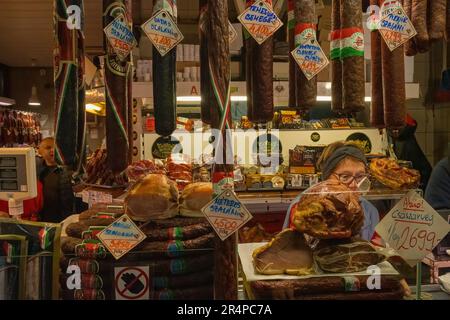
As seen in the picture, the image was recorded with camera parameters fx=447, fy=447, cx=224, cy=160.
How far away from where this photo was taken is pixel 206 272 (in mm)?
1460

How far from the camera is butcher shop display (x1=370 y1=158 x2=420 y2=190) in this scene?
7.57 ft

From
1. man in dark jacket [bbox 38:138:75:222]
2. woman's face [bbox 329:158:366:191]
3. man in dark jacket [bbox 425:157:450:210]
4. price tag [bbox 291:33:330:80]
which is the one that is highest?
price tag [bbox 291:33:330:80]

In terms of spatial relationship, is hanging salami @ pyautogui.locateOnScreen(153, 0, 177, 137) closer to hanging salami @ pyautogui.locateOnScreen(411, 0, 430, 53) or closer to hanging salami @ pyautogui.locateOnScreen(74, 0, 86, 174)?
hanging salami @ pyautogui.locateOnScreen(74, 0, 86, 174)

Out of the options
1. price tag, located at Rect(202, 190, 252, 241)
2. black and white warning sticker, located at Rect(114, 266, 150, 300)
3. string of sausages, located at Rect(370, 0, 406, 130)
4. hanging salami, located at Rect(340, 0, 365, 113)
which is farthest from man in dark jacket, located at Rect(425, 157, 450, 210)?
black and white warning sticker, located at Rect(114, 266, 150, 300)

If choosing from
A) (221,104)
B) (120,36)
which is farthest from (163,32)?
(221,104)

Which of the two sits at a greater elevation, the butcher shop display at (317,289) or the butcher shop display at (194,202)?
the butcher shop display at (194,202)

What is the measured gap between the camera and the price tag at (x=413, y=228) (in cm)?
153

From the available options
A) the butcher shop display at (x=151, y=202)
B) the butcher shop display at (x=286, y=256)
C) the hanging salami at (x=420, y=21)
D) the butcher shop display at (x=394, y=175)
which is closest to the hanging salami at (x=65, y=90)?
the butcher shop display at (x=151, y=202)

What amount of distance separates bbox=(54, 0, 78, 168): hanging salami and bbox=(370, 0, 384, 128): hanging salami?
105cm

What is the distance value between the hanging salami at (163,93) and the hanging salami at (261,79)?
278 mm

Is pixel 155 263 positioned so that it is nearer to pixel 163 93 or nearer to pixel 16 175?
pixel 163 93

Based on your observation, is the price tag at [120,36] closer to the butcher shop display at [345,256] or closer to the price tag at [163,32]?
the price tag at [163,32]
